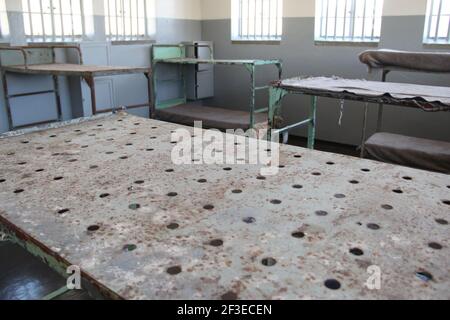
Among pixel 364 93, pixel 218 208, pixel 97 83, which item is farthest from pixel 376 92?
pixel 97 83

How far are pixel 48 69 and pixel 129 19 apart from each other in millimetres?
1459

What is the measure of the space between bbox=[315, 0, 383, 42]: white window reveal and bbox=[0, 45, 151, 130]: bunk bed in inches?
74.0

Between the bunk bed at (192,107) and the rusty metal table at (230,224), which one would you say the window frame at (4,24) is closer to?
the bunk bed at (192,107)

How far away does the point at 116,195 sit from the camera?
1025 mm

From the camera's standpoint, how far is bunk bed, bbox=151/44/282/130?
387cm

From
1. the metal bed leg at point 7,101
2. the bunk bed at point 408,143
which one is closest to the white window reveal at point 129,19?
the metal bed leg at point 7,101

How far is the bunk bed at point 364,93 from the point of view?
2.21 m

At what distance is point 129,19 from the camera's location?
4211 mm

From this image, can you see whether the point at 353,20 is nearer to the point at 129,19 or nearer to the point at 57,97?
the point at 129,19

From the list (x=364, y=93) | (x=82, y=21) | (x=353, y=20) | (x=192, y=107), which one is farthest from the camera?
(x=192, y=107)

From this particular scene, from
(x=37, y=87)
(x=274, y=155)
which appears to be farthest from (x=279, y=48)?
(x=274, y=155)

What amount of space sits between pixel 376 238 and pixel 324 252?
0.41ft

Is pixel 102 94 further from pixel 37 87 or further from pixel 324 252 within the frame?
pixel 324 252

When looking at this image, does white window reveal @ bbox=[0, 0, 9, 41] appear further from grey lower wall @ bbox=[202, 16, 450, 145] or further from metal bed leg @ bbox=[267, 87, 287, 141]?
grey lower wall @ bbox=[202, 16, 450, 145]
